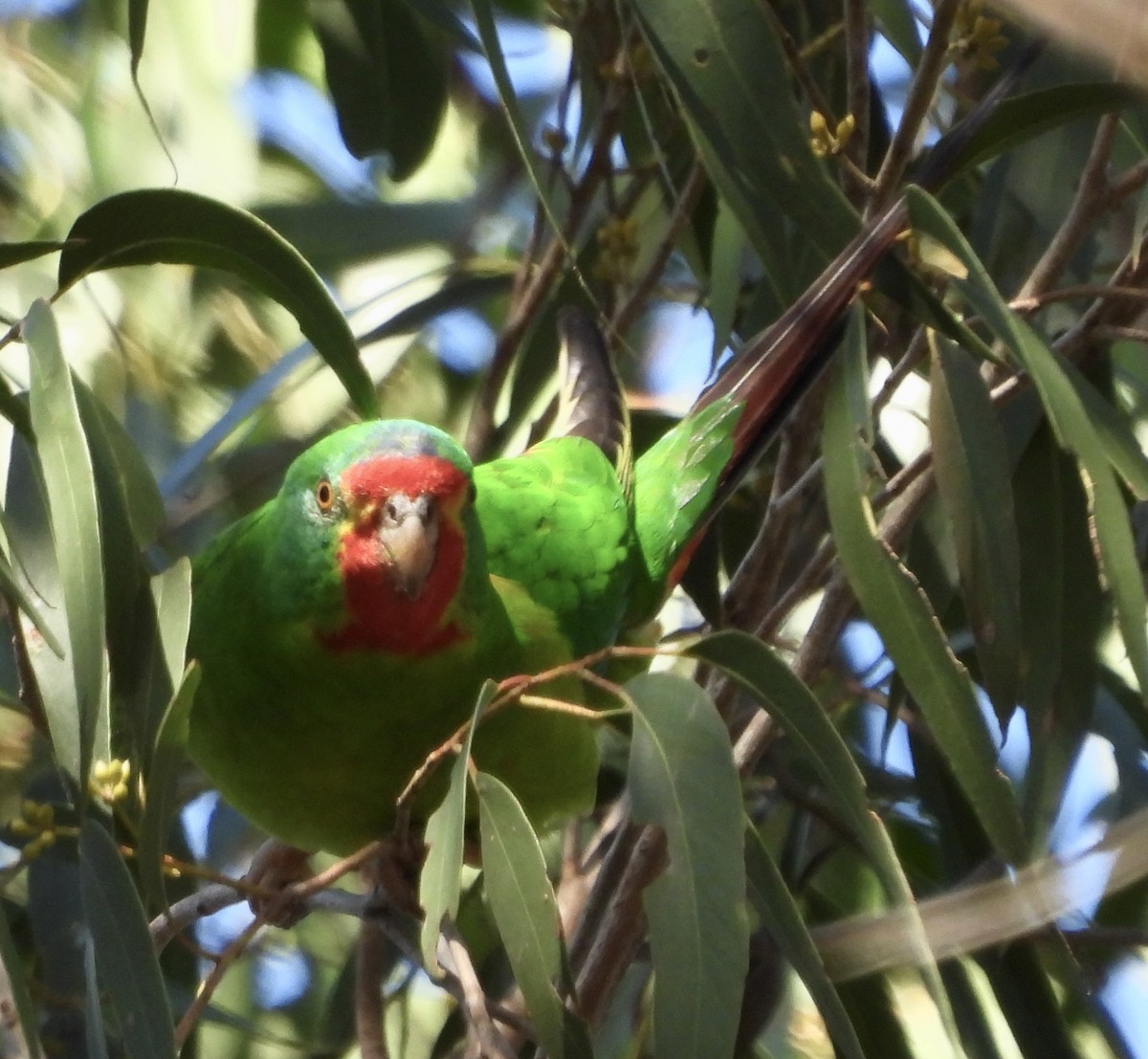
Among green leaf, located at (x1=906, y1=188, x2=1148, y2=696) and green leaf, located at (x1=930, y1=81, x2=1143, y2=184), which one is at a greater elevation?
green leaf, located at (x1=930, y1=81, x2=1143, y2=184)

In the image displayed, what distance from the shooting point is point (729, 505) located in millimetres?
1973

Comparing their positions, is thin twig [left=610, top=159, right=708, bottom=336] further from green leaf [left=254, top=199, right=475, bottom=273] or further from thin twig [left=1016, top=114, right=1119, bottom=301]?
green leaf [left=254, top=199, right=475, bottom=273]

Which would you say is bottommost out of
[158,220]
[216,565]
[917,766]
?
[917,766]

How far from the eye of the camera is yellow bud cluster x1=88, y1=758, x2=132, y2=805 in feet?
3.65

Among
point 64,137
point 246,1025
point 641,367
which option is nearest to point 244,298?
point 64,137

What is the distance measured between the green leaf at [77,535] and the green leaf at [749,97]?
1.70 feet

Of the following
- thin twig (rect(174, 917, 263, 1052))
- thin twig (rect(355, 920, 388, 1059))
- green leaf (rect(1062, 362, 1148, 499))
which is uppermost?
green leaf (rect(1062, 362, 1148, 499))

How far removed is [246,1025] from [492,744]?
19.7 inches

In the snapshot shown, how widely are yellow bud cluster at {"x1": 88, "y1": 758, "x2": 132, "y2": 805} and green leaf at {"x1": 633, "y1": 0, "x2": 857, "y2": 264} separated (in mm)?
659

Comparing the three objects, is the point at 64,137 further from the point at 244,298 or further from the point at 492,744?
the point at 492,744

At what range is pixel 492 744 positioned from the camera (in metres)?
1.46

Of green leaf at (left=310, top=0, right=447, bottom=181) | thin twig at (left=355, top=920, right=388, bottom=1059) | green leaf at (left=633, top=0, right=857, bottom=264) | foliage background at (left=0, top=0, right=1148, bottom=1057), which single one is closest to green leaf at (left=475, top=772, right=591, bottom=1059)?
foliage background at (left=0, top=0, right=1148, bottom=1057)

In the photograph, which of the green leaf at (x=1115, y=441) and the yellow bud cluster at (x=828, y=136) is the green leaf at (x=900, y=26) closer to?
the yellow bud cluster at (x=828, y=136)

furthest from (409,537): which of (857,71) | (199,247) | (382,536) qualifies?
(857,71)
